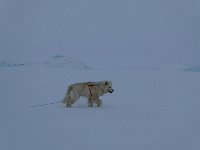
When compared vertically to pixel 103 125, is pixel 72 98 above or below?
above

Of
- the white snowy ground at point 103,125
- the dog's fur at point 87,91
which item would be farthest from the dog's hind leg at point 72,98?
→ the white snowy ground at point 103,125

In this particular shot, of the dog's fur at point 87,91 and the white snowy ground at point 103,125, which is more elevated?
the dog's fur at point 87,91

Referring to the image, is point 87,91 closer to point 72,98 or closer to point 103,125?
point 72,98

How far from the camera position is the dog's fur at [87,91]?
8375mm

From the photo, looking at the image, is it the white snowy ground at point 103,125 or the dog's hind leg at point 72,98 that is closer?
the white snowy ground at point 103,125

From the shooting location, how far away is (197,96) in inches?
435

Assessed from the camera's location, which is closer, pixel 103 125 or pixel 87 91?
pixel 103 125

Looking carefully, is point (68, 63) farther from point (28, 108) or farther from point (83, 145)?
point (83, 145)

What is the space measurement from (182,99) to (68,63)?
17774 mm

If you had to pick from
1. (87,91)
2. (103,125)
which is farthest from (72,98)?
(103,125)

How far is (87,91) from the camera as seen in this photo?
8.42 m

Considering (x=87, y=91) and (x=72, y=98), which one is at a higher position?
(x=87, y=91)

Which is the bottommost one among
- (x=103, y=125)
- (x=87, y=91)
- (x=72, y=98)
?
(x=103, y=125)

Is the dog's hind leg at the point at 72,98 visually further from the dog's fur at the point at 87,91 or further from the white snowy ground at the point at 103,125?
the white snowy ground at the point at 103,125
